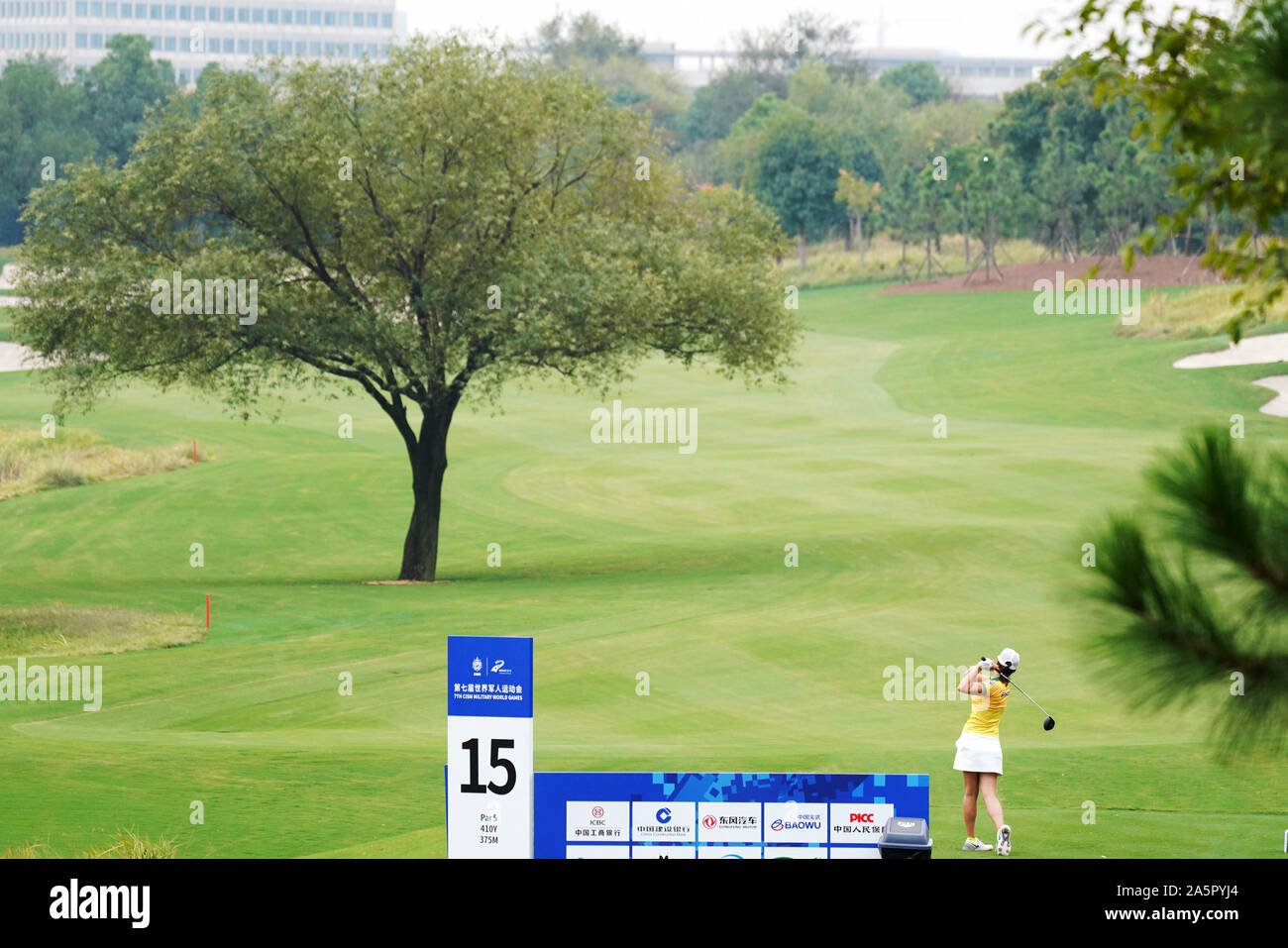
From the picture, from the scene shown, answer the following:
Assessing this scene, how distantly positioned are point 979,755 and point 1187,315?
53.0 meters

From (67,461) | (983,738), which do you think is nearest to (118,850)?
(983,738)

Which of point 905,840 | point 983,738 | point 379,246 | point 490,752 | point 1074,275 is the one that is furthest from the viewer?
point 1074,275

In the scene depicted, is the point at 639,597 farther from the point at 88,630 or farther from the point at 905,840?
the point at 905,840

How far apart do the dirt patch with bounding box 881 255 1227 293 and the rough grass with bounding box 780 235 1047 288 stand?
3.26 metres

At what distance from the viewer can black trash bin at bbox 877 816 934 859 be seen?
365 inches

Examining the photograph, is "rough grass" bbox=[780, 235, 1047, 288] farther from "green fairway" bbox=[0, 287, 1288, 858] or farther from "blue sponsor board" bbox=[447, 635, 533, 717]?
"blue sponsor board" bbox=[447, 635, 533, 717]

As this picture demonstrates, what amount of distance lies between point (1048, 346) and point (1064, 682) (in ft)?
144

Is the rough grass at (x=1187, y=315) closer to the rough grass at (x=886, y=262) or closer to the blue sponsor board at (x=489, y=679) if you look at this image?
the rough grass at (x=886, y=262)

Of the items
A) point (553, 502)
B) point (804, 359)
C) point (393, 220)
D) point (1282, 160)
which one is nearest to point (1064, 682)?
point (393, 220)

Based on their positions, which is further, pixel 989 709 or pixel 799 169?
pixel 799 169

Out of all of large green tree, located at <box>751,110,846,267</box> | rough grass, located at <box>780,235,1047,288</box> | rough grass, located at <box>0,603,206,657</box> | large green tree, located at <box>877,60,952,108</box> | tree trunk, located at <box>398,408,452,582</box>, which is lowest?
rough grass, located at <box>0,603,206,657</box>

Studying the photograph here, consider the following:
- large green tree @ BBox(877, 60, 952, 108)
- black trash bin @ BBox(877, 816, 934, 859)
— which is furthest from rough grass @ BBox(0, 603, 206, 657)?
large green tree @ BBox(877, 60, 952, 108)

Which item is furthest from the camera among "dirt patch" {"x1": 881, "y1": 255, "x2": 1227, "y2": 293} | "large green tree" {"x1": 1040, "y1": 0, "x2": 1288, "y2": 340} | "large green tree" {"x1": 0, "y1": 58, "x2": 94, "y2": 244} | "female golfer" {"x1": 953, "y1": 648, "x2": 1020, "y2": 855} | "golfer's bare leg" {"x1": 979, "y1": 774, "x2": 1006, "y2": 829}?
"large green tree" {"x1": 0, "y1": 58, "x2": 94, "y2": 244}

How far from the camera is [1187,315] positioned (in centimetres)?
6212
